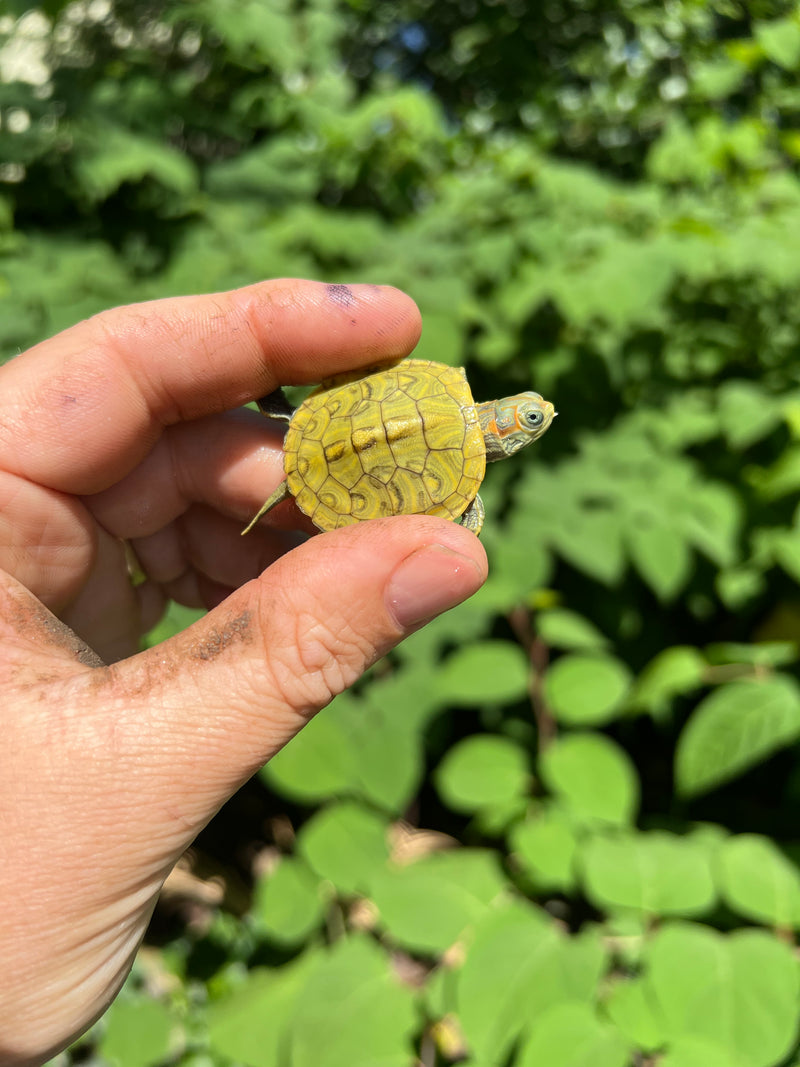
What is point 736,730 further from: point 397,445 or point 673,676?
point 397,445

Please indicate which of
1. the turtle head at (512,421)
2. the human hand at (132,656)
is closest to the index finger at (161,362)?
the human hand at (132,656)

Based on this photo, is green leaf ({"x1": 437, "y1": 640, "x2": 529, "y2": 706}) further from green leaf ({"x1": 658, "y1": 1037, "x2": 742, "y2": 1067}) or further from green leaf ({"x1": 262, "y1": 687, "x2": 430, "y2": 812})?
green leaf ({"x1": 658, "y1": 1037, "x2": 742, "y2": 1067})

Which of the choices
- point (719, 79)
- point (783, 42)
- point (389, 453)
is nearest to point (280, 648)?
point (389, 453)

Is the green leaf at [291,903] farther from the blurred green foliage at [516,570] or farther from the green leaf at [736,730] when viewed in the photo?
the green leaf at [736,730]

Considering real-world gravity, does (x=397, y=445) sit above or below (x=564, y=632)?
above

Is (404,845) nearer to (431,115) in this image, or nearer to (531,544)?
(531,544)
